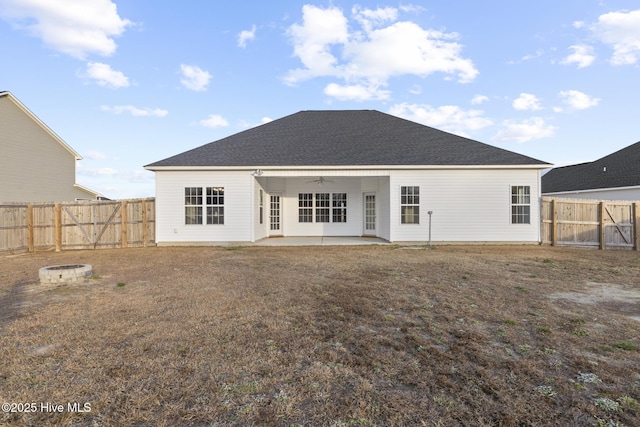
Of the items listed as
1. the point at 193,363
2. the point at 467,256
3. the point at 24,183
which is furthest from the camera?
the point at 24,183

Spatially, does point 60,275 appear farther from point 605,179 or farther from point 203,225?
point 605,179

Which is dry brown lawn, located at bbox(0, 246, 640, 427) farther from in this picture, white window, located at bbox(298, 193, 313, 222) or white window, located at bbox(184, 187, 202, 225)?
white window, located at bbox(298, 193, 313, 222)

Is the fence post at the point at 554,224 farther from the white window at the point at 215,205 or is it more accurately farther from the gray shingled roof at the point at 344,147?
the white window at the point at 215,205

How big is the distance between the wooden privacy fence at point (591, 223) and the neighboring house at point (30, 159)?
25.5 m

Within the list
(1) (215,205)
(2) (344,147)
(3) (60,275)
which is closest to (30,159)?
(1) (215,205)

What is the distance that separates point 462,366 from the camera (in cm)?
339

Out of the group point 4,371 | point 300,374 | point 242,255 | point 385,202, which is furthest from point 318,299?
point 385,202

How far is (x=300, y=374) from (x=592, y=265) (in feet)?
32.3

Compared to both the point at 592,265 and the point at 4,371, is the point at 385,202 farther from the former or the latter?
the point at 4,371

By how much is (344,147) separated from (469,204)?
575 cm

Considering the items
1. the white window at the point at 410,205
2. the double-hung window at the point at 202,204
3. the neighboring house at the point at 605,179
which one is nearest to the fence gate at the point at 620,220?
the neighboring house at the point at 605,179

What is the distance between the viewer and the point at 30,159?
19.6 metres

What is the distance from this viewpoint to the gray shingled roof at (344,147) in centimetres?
1401

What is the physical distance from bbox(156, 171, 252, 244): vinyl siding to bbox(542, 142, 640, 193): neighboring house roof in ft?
67.4
